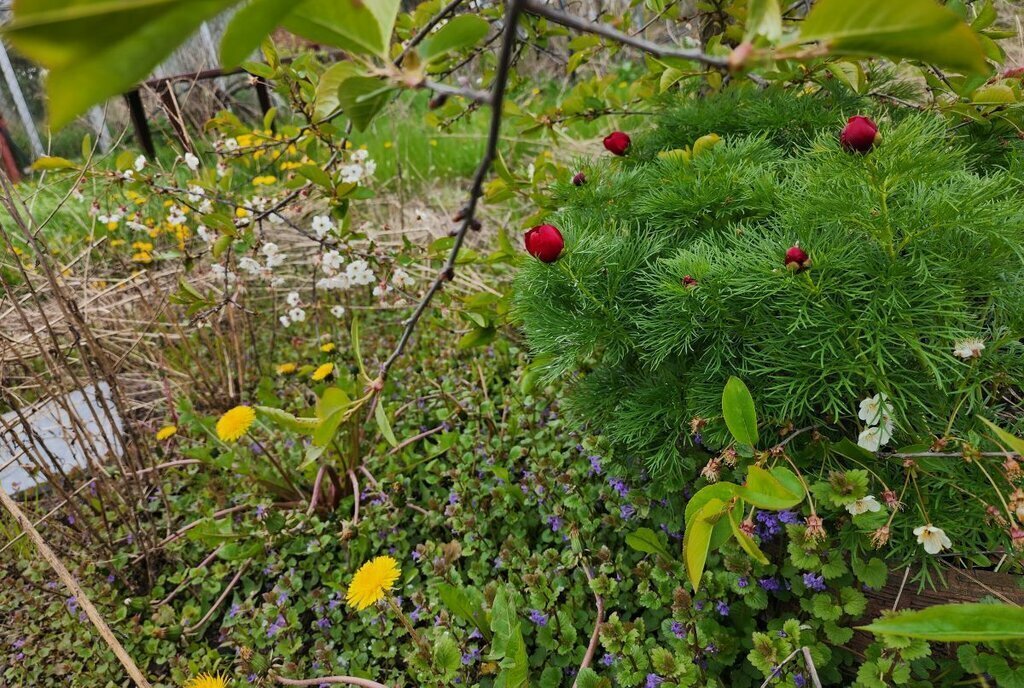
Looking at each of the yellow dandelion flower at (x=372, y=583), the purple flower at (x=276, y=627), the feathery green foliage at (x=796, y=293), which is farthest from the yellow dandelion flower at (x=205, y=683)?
the feathery green foliage at (x=796, y=293)

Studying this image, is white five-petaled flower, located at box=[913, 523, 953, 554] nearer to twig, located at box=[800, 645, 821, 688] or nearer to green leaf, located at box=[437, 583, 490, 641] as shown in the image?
twig, located at box=[800, 645, 821, 688]

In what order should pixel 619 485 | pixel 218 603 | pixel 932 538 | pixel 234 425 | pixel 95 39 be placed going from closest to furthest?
pixel 95 39
pixel 932 538
pixel 619 485
pixel 218 603
pixel 234 425

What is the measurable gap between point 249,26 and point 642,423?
0.82 m

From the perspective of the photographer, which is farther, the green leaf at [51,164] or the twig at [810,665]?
the green leaf at [51,164]

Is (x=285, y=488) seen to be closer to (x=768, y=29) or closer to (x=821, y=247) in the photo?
(x=821, y=247)

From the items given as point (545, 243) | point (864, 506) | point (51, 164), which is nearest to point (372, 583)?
point (545, 243)

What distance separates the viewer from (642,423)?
97cm

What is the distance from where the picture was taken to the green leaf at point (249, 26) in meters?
0.25

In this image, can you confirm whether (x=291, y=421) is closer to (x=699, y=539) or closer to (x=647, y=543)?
(x=699, y=539)

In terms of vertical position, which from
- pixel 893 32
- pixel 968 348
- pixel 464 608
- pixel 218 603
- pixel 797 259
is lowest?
pixel 218 603

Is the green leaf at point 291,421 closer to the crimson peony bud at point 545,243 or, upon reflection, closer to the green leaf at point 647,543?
the crimson peony bud at point 545,243

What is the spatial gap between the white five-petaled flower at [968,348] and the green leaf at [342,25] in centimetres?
77

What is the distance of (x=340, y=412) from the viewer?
56 cm

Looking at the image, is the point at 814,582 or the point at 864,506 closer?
the point at 864,506
